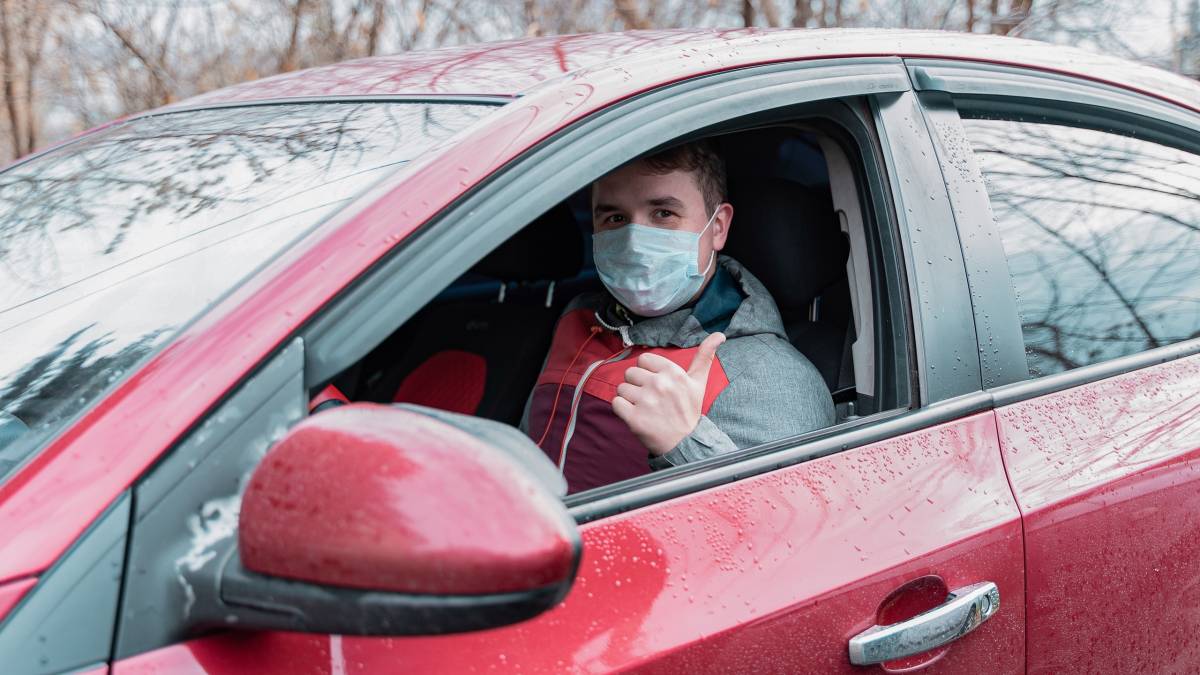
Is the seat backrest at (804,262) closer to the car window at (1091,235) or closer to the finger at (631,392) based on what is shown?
the car window at (1091,235)

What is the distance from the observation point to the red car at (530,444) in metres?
0.93

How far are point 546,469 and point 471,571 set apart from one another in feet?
0.68

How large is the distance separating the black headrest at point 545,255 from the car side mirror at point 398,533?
5.35 ft

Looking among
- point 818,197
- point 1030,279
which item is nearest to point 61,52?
point 818,197

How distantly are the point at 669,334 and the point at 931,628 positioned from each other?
90 centimetres

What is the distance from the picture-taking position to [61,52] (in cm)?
A: 703

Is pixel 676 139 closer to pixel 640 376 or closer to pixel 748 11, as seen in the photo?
pixel 640 376

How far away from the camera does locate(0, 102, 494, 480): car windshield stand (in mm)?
1223

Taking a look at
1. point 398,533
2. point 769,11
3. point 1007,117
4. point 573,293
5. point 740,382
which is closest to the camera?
point 398,533

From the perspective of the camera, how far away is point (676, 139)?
1483 millimetres

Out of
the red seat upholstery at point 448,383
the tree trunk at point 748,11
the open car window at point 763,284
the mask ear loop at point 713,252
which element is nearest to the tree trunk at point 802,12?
the tree trunk at point 748,11

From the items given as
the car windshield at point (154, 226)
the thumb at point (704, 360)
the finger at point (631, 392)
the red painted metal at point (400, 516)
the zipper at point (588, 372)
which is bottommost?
the zipper at point (588, 372)

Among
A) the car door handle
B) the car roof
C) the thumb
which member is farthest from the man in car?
the car door handle

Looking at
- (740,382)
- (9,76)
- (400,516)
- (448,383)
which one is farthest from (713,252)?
(9,76)
